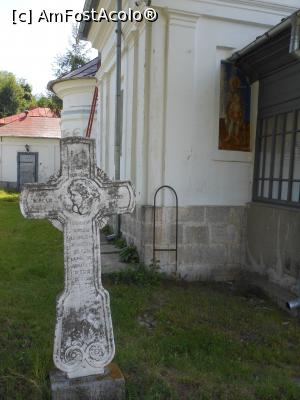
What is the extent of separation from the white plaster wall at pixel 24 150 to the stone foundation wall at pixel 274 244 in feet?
54.8

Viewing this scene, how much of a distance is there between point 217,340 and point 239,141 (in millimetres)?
3324

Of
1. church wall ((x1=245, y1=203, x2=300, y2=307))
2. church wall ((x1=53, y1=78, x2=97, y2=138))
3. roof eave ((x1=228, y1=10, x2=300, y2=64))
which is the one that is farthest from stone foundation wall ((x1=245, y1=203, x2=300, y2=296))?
church wall ((x1=53, y1=78, x2=97, y2=138))

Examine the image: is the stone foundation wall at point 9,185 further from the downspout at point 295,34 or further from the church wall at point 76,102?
the downspout at point 295,34

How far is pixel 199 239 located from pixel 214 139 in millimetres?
1492

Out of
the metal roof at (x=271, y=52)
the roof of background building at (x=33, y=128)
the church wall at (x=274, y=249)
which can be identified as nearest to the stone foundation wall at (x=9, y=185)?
the roof of background building at (x=33, y=128)

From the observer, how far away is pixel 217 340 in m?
4.04

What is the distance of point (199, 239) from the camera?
20.7 feet

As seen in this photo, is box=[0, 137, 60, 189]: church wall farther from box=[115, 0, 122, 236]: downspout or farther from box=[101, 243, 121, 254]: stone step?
box=[101, 243, 121, 254]: stone step

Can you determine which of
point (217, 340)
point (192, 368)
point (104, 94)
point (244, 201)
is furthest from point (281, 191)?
point (104, 94)

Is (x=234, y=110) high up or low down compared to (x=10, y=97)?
down

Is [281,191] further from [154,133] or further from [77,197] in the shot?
[77,197]

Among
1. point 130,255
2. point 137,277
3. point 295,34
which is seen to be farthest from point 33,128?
point 295,34

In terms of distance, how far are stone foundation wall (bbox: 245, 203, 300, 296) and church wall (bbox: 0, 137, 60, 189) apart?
1668 cm

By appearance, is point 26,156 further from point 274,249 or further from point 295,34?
point 295,34
